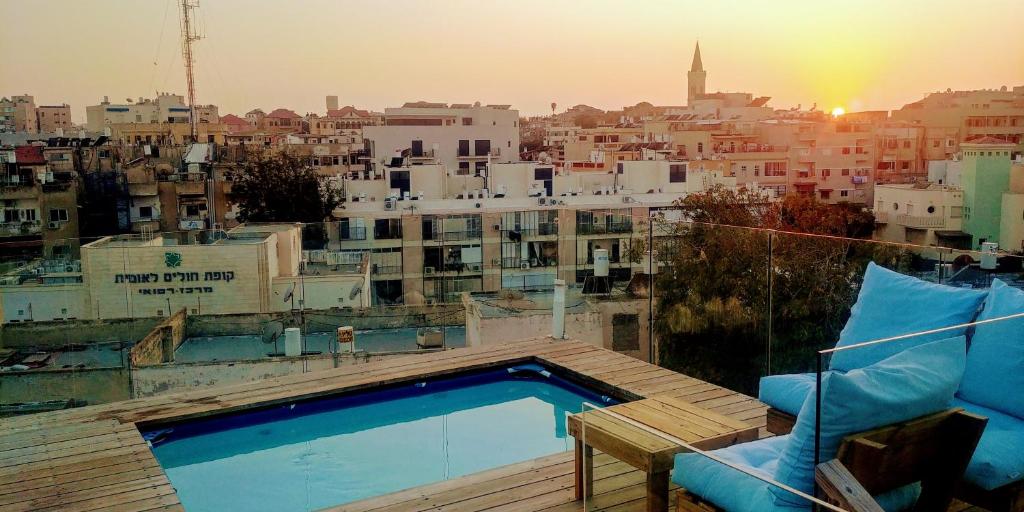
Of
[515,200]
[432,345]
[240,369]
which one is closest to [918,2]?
[515,200]

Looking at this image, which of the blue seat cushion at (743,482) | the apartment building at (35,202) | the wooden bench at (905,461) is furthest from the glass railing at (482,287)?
the apartment building at (35,202)

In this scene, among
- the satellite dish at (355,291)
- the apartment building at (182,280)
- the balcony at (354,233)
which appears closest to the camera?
the apartment building at (182,280)

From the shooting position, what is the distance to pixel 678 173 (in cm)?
3316

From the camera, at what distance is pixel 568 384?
5.64m

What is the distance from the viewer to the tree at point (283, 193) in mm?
31391

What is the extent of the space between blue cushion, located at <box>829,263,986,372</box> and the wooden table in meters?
0.67

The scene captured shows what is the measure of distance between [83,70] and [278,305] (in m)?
25.0

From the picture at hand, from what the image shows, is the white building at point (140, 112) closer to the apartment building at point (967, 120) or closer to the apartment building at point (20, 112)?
the apartment building at point (20, 112)

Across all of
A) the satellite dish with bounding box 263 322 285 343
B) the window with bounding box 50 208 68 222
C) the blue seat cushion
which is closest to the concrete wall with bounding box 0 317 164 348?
the satellite dish with bounding box 263 322 285 343

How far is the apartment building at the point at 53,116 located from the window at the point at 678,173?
66052mm

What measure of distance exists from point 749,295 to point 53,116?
9216 centimetres

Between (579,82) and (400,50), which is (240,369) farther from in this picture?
(579,82)

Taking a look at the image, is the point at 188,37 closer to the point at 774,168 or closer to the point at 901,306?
the point at 774,168

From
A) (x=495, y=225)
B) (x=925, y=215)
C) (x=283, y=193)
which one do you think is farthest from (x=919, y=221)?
(x=283, y=193)
